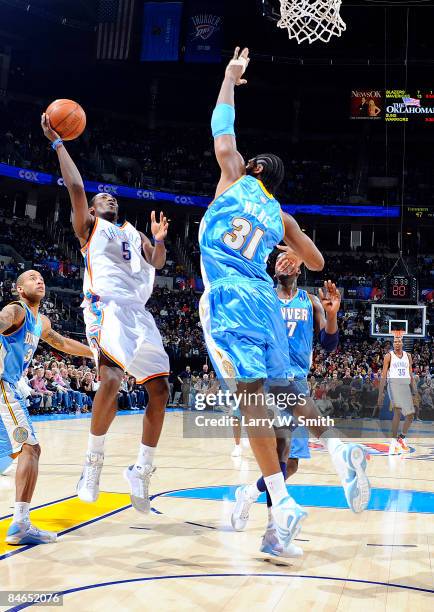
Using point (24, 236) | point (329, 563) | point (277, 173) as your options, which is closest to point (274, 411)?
point (329, 563)

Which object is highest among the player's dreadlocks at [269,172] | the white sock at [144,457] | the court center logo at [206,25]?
the court center logo at [206,25]

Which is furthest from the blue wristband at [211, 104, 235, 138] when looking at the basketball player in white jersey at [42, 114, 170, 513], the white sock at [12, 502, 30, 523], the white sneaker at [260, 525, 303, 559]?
the white sock at [12, 502, 30, 523]

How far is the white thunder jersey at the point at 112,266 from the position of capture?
13.9 ft

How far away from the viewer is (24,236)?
995 inches

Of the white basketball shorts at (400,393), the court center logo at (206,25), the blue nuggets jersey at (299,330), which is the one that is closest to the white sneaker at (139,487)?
the blue nuggets jersey at (299,330)

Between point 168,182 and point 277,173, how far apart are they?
26868 mm

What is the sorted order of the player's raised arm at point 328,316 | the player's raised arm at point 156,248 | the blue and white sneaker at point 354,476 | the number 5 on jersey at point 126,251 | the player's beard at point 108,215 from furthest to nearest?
the player's raised arm at point 156,248
the player's beard at point 108,215
the number 5 on jersey at point 126,251
the player's raised arm at point 328,316
the blue and white sneaker at point 354,476

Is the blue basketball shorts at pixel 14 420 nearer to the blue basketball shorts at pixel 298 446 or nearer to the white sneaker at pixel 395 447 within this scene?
the blue basketball shorts at pixel 298 446

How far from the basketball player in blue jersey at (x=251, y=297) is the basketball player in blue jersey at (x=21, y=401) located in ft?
4.77

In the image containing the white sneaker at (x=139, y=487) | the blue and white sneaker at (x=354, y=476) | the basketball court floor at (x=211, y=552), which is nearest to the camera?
the basketball court floor at (x=211, y=552)

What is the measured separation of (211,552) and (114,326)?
1.47 meters

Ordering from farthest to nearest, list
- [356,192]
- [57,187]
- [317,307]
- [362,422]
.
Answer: [356,192] < [57,187] < [362,422] < [317,307]

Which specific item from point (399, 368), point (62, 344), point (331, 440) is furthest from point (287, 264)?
point (399, 368)

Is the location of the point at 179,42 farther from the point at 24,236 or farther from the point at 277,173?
the point at 277,173
